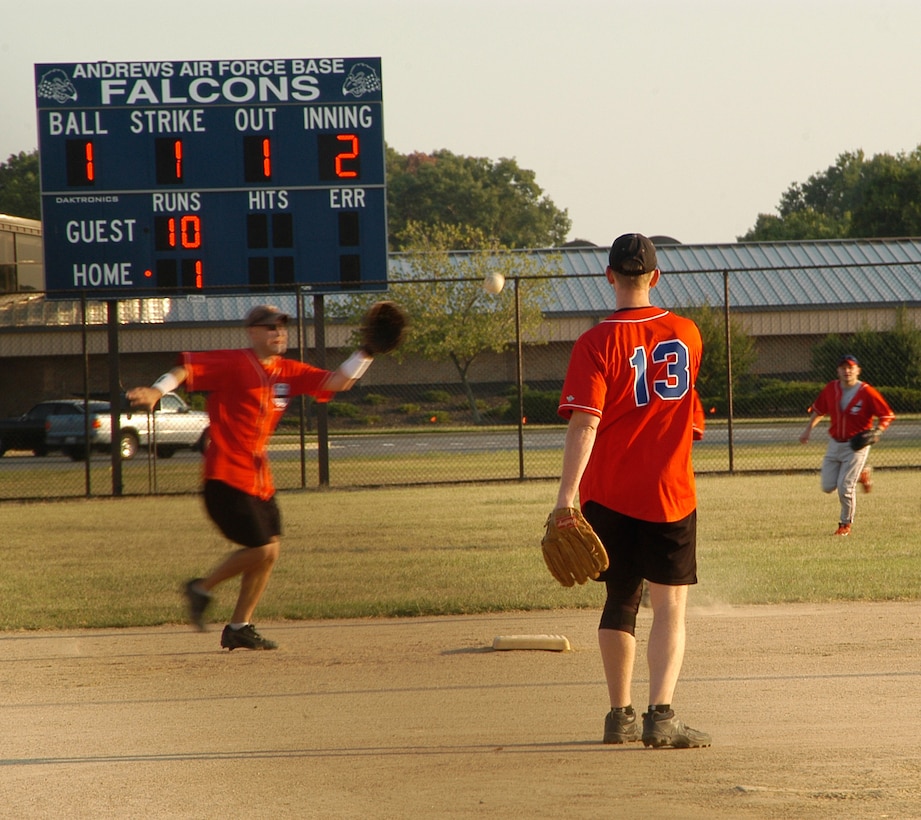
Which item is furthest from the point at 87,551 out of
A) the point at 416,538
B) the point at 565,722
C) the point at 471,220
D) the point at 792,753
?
the point at 471,220

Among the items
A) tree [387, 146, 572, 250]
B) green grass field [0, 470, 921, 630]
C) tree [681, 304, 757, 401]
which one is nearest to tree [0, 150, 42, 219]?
tree [387, 146, 572, 250]

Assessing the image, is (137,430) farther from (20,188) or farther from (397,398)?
(20,188)

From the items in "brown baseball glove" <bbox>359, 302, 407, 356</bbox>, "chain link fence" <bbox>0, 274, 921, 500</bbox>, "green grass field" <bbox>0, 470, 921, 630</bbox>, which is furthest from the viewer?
"chain link fence" <bbox>0, 274, 921, 500</bbox>

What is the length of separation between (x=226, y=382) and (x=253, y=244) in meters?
10.9

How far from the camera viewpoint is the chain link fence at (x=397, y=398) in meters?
20.9

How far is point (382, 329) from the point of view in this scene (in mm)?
7305

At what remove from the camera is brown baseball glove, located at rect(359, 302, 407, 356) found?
23.8 feet

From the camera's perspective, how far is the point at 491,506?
15.2 meters

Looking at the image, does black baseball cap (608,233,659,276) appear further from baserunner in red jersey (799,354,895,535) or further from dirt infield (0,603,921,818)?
baserunner in red jersey (799,354,895,535)

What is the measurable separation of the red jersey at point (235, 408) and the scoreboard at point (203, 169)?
10.3m

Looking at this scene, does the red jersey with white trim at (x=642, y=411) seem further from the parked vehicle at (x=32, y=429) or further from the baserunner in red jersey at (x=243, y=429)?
the parked vehicle at (x=32, y=429)

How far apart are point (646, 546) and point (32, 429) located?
25848 millimetres

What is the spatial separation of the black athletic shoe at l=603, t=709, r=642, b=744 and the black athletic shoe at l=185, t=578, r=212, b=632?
9.69ft

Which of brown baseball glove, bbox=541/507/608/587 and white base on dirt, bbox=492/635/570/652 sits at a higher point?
brown baseball glove, bbox=541/507/608/587
